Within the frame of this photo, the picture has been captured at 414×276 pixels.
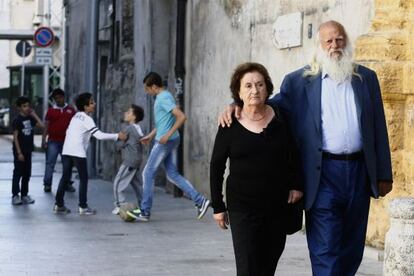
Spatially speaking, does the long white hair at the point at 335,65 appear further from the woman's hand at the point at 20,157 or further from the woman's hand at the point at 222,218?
the woman's hand at the point at 20,157

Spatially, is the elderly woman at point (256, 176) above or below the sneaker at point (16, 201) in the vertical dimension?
above

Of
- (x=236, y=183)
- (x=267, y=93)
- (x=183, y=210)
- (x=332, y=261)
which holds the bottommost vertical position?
(x=183, y=210)

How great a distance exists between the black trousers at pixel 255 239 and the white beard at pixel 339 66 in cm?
88

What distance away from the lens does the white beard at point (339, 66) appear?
6883mm

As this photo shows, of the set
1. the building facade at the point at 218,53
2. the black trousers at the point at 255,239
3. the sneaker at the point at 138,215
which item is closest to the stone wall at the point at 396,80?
the building facade at the point at 218,53

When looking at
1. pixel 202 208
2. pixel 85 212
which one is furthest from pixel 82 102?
pixel 202 208

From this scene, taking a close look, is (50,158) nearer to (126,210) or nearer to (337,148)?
(126,210)

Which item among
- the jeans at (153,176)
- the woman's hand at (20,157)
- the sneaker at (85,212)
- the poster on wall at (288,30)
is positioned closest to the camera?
the poster on wall at (288,30)

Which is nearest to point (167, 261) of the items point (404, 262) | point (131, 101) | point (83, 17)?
point (404, 262)

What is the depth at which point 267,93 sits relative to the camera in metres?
6.81

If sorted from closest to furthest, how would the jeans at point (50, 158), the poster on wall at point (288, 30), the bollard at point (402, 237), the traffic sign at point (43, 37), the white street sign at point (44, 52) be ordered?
the bollard at point (402, 237) → the poster on wall at point (288, 30) → the jeans at point (50, 158) → the traffic sign at point (43, 37) → the white street sign at point (44, 52)

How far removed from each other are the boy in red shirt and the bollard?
12.2 meters

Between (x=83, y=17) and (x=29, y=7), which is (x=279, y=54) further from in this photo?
(x=29, y=7)

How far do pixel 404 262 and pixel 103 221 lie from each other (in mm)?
8040
